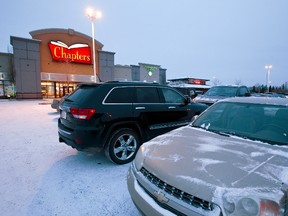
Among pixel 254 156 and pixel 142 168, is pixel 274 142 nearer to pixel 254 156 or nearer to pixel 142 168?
pixel 254 156

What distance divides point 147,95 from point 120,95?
77 centimetres

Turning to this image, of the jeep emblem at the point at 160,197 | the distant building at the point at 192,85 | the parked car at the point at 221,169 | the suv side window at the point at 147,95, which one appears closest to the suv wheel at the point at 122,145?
the suv side window at the point at 147,95

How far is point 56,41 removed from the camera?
33.2m

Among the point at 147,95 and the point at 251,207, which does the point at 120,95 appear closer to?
the point at 147,95

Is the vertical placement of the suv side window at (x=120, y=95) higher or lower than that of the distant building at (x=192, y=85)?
lower

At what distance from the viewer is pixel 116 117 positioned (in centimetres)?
414

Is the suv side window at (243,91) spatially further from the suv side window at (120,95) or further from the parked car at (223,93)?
the suv side window at (120,95)

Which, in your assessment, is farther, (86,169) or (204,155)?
(86,169)

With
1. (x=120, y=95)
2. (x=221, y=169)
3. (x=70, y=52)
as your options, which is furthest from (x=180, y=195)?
(x=70, y=52)

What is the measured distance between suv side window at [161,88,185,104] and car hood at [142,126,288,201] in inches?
102

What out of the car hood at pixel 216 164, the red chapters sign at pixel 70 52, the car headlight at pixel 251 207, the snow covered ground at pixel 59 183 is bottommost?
the snow covered ground at pixel 59 183

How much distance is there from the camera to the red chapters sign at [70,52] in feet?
109

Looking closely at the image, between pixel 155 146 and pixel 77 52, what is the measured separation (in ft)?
121

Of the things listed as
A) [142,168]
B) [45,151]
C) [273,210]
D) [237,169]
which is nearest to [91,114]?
[142,168]
